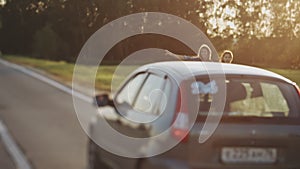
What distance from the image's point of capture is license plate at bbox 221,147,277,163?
230 inches

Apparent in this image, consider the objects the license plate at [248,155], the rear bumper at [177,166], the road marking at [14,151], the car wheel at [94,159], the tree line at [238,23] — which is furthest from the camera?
the tree line at [238,23]

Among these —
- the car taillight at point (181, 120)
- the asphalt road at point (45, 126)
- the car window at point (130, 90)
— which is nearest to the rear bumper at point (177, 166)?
the car taillight at point (181, 120)

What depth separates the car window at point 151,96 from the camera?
20.2ft

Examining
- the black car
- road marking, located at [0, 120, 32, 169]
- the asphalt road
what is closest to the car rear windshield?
the black car

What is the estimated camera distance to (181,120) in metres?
5.78

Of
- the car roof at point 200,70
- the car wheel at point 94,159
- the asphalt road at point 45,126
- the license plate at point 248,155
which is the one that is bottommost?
the asphalt road at point 45,126

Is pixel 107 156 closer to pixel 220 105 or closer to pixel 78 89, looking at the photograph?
pixel 220 105

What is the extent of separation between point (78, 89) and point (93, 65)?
13.1 m

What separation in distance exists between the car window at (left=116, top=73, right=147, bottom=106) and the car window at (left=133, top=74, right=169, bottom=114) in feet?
0.56

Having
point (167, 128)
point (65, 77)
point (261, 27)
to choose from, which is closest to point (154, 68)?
point (167, 128)

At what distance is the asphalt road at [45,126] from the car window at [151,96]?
275 centimetres

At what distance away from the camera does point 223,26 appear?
1544 cm

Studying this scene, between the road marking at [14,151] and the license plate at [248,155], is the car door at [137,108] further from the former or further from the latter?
the road marking at [14,151]

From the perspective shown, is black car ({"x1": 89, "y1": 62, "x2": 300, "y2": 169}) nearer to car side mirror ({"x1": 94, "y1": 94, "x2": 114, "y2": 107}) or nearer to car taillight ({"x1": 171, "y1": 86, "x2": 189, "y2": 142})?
car taillight ({"x1": 171, "y1": 86, "x2": 189, "y2": 142})
